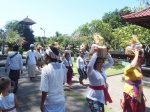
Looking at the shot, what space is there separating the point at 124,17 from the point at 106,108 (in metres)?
5.56

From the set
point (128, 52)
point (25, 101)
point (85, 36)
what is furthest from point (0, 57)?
point (128, 52)

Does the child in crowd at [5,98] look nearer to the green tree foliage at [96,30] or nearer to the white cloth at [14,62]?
the white cloth at [14,62]

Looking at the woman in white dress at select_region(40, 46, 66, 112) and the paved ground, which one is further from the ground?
the woman in white dress at select_region(40, 46, 66, 112)

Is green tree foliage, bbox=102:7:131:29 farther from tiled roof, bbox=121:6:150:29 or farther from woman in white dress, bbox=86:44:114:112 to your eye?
woman in white dress, bbox=86:44:114:112

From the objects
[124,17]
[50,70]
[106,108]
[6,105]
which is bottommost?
[106,108]

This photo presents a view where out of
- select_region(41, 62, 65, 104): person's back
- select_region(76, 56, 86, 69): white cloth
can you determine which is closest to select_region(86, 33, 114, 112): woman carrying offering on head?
select_region(41, 62, 65, 104): person's back

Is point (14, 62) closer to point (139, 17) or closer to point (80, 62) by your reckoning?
point (80, 62)

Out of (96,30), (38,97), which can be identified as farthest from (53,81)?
(96,30)

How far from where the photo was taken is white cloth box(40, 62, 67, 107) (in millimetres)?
3564

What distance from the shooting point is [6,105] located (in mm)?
3816

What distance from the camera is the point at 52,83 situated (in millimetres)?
3631

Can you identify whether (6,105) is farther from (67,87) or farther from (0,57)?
(0,57)

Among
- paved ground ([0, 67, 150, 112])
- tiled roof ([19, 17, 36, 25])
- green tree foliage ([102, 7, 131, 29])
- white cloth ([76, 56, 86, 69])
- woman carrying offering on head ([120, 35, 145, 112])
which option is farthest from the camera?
tiled roof ([19, 17, 36, 25])

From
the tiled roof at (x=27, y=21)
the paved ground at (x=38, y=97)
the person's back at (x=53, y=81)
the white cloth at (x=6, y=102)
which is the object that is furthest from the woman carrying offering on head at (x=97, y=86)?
the tiled roof at (x=27, y=21)
